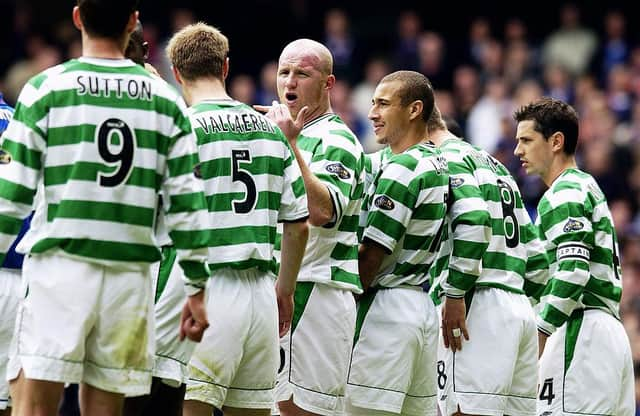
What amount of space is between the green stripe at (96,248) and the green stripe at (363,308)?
242 centimetres

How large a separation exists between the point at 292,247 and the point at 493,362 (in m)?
1.85

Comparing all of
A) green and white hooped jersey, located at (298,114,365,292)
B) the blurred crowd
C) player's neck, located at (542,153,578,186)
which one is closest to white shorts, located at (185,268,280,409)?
green and white hooped jersey, located at (298,114,365,292)

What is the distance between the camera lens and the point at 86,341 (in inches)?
217

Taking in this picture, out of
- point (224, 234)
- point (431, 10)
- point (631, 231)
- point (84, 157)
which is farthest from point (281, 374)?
point (431, 10)

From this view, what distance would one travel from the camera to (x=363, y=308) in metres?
7.70

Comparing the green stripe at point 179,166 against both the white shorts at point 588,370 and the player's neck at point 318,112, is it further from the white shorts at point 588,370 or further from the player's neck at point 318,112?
the white shorts at point 588,370

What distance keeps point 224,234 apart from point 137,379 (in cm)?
111

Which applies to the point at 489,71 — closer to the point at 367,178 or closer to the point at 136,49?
the point at 367,178

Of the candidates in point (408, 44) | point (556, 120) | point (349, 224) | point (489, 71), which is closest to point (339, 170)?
point (349, 224)

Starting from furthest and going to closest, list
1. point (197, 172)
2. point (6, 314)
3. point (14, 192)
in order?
point (6, 314) → point (197, 172) → point (14, 192)

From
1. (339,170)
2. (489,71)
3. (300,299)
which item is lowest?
(300,299)

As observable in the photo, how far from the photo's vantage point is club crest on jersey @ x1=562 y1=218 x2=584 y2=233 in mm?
8156

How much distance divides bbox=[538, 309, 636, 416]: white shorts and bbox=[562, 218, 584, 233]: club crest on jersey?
1.86 feet

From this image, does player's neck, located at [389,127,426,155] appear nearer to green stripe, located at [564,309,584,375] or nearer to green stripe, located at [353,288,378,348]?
green stripe, located at [353,288,378,348]
